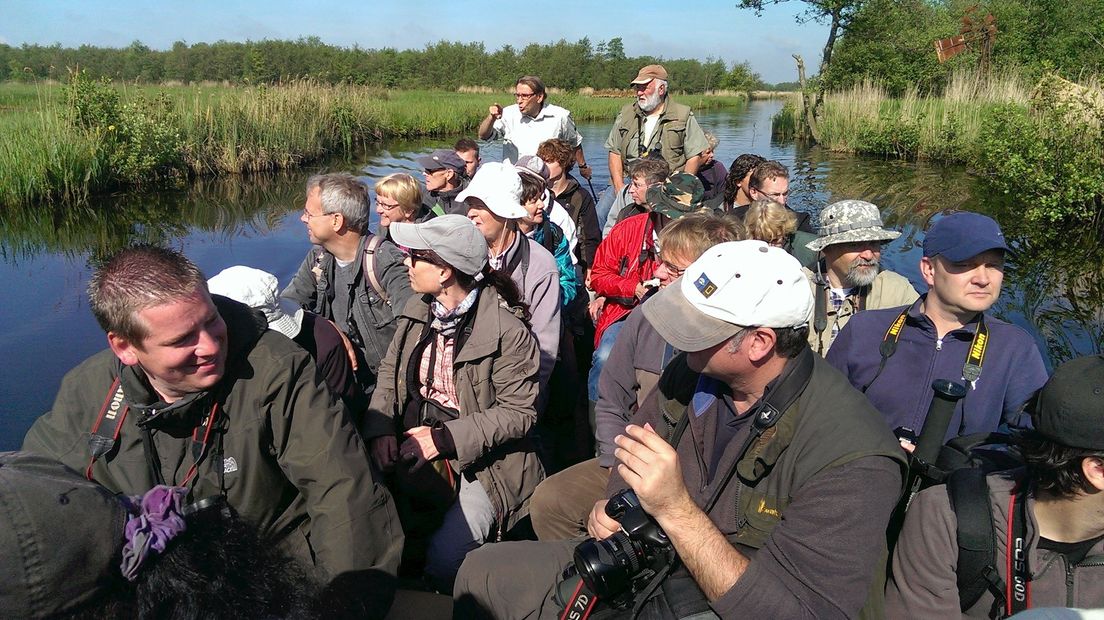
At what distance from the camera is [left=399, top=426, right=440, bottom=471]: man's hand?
2834mm

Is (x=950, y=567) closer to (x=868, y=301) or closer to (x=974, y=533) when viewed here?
(x=974, y=533)

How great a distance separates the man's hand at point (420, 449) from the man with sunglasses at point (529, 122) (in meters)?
4.71

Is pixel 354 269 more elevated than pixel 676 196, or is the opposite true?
pixel 676 196

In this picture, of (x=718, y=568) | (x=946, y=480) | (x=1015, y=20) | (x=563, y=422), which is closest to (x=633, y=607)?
(x=718, y=568)

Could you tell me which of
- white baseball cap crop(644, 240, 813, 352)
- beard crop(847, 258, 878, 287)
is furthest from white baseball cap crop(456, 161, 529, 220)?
white baseball cap crop(644, 240, 813, 352)

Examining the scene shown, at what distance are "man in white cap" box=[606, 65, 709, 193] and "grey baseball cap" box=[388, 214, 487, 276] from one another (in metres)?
4.37

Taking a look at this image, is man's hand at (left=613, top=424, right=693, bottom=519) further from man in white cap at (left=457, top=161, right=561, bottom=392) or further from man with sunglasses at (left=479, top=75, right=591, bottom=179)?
man with sunglasses at (left=479, top=75, right=591, bottom=179)

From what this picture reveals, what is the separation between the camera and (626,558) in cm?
182

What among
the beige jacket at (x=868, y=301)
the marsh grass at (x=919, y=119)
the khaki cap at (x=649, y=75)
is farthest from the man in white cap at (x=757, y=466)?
the marsh grass at (x=919, y=119)

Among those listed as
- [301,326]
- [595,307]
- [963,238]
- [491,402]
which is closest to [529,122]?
[595,307]

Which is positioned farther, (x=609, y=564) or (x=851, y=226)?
(x=851, y=226)

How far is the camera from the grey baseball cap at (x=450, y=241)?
287 cm

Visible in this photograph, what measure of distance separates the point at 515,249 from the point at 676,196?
1.19 metres

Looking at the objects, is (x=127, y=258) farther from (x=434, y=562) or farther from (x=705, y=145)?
(x=705, y=145)
